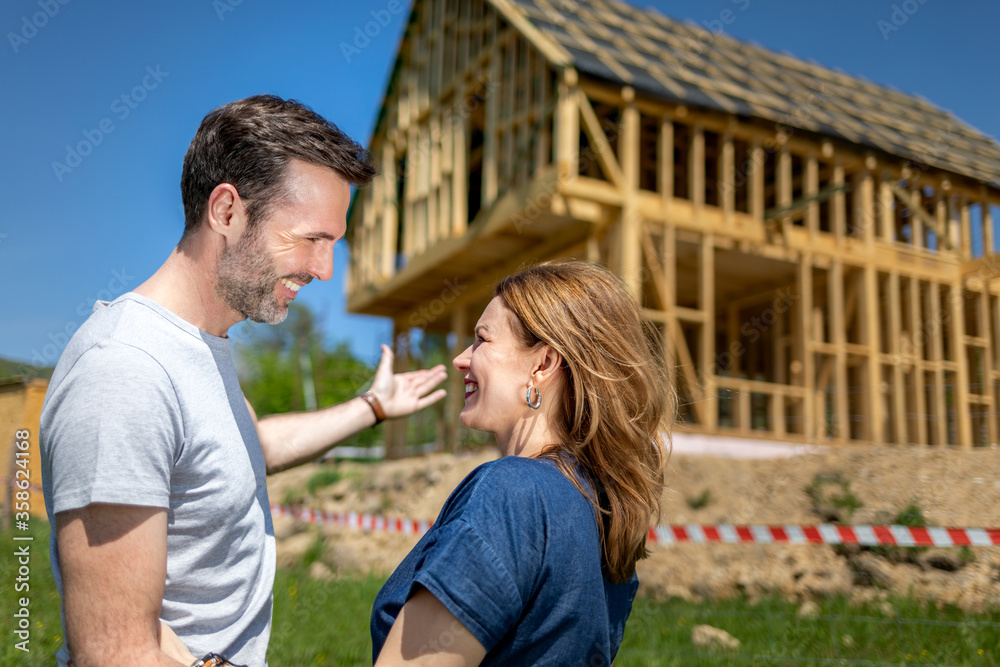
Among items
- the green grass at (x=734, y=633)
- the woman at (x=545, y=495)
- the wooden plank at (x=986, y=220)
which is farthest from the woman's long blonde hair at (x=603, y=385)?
the wooden plank at (x=986, y=220)

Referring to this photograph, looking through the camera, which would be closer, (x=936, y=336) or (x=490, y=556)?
(x=490, y=556)

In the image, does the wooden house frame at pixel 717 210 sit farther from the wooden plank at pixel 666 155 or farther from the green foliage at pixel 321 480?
the green foliage at pixel 321 480

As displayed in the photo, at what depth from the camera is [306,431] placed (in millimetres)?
2594

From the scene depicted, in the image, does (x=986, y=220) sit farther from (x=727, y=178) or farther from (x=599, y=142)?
(x=599, y=142)

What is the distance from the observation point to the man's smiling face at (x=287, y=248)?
74.8 inches

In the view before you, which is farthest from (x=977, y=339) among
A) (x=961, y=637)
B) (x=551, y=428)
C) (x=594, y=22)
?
(x=551, y=428)

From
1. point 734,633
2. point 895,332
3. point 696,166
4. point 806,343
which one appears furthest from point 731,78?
point 734,633

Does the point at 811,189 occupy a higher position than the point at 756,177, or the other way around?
the point at 756,177

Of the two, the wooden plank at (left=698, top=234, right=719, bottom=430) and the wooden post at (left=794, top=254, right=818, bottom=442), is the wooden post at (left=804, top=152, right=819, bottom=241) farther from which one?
the wooden plank at (left=698, top=234, right=719, bottom=430)

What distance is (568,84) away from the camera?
1105cm

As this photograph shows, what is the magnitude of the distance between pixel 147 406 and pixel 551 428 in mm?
865

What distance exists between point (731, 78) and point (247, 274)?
43.8 ft

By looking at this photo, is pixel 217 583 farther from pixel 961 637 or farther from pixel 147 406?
pixel 961 637

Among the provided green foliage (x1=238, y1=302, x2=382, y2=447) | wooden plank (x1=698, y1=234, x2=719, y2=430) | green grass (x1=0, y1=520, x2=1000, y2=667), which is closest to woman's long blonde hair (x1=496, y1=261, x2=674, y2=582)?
green grass (x1=0, y1=520, x2=1000, y2=667)
